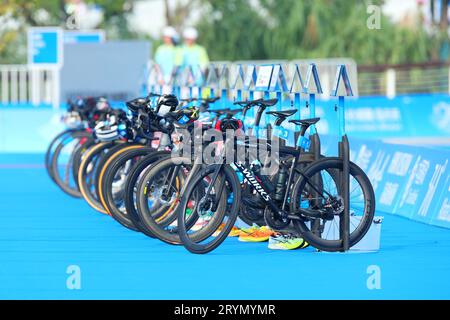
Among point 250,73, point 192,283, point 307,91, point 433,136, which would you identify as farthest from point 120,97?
point 192,283

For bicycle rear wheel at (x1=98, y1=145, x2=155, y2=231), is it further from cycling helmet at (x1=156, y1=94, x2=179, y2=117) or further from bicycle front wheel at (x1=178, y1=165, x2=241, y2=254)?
bicycle front wheel at (x1=178, y1=165, x2=241, y2=254)

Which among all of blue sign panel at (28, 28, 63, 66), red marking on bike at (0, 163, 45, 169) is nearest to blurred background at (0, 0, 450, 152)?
blue sign panel at (28, 28, 63, 66)

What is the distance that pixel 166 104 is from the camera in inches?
497

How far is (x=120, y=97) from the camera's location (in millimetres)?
31078

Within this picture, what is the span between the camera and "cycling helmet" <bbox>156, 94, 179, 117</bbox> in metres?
12.6


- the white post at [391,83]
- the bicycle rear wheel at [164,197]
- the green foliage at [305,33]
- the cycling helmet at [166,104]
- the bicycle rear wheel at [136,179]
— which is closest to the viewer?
the bicycle rear wheel at [164,197]

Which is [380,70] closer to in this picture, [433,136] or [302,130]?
[433,136]

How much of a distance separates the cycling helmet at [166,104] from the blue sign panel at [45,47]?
58.5ft

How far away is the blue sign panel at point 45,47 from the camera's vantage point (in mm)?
30188

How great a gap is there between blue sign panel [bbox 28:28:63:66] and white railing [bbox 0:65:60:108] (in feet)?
1.29

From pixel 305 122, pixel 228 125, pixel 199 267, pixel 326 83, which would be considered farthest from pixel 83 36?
pixel 199 267

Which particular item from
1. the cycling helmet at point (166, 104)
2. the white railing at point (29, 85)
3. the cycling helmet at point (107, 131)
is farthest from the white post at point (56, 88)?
the cycling helmet at point (166, 104)

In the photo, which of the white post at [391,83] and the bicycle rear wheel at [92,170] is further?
the white post at [391,83]

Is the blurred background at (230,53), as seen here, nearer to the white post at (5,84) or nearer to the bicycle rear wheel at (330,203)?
the white post at (5,84)
